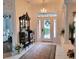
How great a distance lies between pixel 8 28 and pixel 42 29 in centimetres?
626

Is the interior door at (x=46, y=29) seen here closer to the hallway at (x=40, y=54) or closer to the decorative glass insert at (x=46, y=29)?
the decorative glass insert at (x=46, y=29)

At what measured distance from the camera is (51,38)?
13.4 meters

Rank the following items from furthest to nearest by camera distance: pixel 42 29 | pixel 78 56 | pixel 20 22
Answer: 1. pixel 42 29
2. pixel 20 22
3. pixel 78 56

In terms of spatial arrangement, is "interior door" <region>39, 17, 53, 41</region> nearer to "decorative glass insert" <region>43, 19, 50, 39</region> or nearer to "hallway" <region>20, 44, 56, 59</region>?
"decorative glass insert" <region>43, 19, 50, 39</region>

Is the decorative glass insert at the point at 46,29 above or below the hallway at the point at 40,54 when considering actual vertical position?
above

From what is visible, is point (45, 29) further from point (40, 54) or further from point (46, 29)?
point (40, 54)

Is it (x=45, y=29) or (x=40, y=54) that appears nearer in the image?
(x=40, y=54)

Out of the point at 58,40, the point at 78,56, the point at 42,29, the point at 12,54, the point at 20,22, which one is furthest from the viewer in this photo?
the point at 42,29

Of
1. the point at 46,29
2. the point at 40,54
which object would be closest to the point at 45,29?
the point at 46,29

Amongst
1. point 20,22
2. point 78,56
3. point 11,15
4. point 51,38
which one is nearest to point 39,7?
point 51,38

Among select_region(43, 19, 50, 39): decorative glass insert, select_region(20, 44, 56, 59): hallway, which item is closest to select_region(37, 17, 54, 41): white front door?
select_region(43, 19, 50, 39): decorative glass insert

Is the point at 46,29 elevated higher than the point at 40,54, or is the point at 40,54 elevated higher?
the point at 46,29

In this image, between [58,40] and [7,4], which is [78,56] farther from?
[58,40]

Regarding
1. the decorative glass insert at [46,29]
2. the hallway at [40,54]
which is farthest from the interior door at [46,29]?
the hallway at [40,54]
